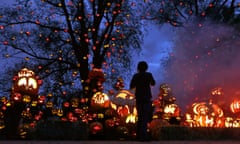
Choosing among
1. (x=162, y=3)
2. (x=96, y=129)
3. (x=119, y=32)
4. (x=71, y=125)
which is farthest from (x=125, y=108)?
(x=162, y=3)

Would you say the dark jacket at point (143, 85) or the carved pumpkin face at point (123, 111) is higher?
the dark jacket at point (143, 85)

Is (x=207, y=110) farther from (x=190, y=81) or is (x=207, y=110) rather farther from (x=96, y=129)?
(x=190, y=81)

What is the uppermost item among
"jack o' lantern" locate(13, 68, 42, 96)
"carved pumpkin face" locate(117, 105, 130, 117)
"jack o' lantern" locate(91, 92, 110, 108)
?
"jack o' lantern" locate(13, 68, 42, 96)

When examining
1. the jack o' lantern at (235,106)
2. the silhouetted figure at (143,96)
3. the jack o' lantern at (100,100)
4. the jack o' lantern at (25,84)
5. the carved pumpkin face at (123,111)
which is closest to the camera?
the silhouetted figure at (143,96)

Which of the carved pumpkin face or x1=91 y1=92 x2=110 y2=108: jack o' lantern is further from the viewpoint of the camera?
x1=91 y1=92 x2=110 y2=108: jack o' lantern

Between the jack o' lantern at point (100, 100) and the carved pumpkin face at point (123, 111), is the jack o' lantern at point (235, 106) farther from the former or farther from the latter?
the jack o' lantern at point (100, 100)

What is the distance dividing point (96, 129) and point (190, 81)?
27.8 ft

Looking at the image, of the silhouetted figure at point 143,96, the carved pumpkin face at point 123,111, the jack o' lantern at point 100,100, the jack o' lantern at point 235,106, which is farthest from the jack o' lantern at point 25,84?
the jack o' lantern at point 235,106

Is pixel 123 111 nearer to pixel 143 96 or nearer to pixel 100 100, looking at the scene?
pixel 100 100

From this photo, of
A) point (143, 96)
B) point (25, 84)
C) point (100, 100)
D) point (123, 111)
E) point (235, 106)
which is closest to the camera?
point (143, 96)

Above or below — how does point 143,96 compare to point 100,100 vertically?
below

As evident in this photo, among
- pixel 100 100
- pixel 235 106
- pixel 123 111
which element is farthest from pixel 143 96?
pixel 235 106

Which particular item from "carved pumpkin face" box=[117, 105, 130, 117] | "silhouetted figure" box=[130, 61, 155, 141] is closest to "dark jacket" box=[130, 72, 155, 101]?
"silhouetted figure" box=[130, 61, 155, 141]

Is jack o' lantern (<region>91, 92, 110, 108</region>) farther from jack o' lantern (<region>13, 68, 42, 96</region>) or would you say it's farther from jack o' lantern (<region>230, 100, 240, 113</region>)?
jack o' lantern (<region>230, 100, 240, 113</region>)
